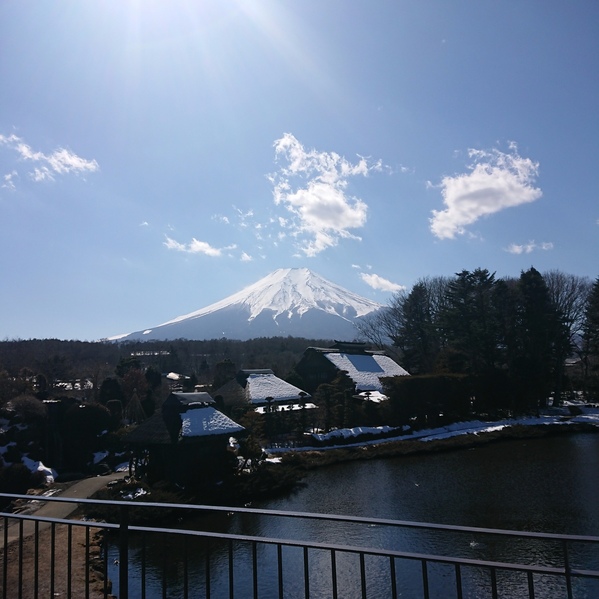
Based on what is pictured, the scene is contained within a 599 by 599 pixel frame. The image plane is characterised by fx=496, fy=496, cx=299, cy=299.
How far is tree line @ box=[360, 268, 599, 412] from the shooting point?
27.5 metres

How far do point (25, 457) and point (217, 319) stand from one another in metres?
97.6

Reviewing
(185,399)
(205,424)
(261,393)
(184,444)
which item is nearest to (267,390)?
(261,393)

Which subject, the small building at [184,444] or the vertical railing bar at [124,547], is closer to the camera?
the vertical railing bar at [124,547]

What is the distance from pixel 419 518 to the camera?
10.9m

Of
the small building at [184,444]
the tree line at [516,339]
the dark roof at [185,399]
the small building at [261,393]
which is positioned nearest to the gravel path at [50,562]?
the small building at [184,444]

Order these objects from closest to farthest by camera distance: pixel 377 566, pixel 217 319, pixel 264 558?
1. pixel 377 566
2. pixel 264 558
3. pixel 217 319

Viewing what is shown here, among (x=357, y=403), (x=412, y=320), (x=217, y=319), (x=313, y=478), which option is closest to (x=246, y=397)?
(x=357, y=403)

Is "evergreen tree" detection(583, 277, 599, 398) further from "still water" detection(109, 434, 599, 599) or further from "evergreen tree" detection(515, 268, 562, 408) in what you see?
"still water" detection(109, 434, 599, 599)

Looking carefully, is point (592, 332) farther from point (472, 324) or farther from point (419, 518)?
point (419, 518)

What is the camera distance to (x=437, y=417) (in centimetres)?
2541

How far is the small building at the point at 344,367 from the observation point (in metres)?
29.4

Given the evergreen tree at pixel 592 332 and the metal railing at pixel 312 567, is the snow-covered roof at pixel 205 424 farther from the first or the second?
the evergreen tree at pixel 592 332

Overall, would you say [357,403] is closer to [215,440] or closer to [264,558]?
[215,440]

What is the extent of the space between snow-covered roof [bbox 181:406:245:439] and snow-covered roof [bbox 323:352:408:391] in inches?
537
